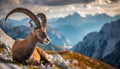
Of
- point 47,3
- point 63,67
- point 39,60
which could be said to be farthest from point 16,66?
point 47,3

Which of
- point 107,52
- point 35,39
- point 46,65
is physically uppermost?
point 35,39

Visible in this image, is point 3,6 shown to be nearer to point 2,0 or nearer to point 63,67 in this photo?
point 2,0

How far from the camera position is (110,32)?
194375 millimetres

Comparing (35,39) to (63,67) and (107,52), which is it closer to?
(63,67)

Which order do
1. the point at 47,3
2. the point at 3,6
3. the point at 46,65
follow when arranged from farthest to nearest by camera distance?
1. the point at 47,3
2. the point at 3,6
3. the point at 46,65

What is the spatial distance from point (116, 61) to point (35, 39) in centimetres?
14476

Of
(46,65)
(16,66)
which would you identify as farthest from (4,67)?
(46,65)

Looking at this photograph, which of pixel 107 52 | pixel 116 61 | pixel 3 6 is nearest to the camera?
pixel 3 6

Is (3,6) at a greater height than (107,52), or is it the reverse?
(3,6)

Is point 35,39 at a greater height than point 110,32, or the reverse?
point 35,39

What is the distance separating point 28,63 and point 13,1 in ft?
41.5

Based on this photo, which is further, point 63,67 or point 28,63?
point 63,67

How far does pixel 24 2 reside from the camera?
25.7 meters

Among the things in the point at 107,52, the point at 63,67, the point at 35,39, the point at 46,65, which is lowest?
the point at 107,52
